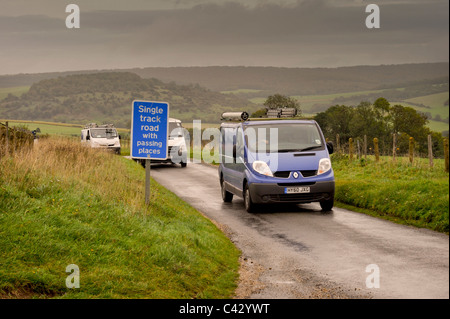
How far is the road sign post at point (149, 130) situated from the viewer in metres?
11.9

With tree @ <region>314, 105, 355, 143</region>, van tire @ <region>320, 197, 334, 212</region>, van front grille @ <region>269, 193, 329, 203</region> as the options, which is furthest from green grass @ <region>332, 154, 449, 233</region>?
tree @ <region>314, 105, 355, 143</region>

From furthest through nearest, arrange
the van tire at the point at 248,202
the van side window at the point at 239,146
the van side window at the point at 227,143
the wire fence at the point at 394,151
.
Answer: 1. the van side window at the point at 227,143
2. the van side window at the point at 239,146
3. the van tire at the point at 248,202
4. the wire fence at the point at 394,151

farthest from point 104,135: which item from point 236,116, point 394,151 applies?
point 236,116

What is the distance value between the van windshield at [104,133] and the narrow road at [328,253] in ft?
86.8

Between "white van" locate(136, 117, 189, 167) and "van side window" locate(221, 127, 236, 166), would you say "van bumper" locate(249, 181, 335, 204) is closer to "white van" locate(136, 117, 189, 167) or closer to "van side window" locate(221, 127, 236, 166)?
"van side window" locate(221, 127, 236, 166)

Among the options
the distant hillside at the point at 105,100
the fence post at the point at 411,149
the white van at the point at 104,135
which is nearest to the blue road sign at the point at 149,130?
the fence post at the point at 411,149

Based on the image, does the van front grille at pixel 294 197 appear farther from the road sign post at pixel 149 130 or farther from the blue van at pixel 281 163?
the road sign post at pixel 149 130

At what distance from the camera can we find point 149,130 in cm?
1208

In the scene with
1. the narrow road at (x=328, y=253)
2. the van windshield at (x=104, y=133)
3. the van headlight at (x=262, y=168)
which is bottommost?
the narrow road at (x=328, y=253)

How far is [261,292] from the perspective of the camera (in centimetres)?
712

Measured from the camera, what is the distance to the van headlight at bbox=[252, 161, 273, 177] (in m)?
14.4

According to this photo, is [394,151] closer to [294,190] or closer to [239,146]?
[239,146]

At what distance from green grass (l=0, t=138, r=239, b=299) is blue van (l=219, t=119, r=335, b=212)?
286 cm

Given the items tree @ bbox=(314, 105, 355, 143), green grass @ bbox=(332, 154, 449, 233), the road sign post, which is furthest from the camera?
tree @ bbox=(314, 105, 355, 143)
